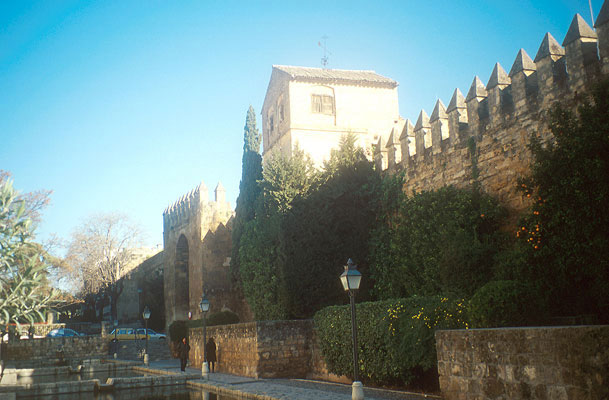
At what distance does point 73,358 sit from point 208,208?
35.3 feet

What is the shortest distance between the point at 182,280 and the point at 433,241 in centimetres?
2196

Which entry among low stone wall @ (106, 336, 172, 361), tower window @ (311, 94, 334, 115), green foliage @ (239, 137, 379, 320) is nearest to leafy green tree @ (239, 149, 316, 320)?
green foliage @ (239, 137, 379, 320)

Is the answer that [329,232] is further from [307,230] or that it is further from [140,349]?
[140,349]

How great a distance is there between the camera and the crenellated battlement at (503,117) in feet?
38.1

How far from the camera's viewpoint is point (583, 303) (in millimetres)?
9992

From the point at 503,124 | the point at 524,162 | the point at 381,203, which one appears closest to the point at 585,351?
the point at 524,162

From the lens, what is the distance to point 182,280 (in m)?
33.6

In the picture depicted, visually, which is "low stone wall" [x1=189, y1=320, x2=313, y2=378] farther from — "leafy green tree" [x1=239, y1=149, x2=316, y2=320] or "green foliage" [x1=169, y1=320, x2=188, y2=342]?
"green foliage" [x1=169, y1=320, x2=188, y2=342]

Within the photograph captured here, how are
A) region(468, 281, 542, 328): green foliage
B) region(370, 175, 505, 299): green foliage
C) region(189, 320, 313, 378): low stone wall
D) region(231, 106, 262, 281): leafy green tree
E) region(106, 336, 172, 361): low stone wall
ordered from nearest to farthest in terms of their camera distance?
region(468, 281, 542, 328): green foliage
region(370, 175, 505, 299): green foliage
region(189, 320, 313, 378): low stone wall
region(231, 106, 262, 281): leafy green tree
region(106, 336, 172, 361): low stone wall

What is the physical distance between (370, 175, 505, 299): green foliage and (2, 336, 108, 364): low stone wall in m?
20.4

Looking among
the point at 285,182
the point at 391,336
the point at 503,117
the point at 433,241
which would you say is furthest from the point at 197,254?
the point at 503,117

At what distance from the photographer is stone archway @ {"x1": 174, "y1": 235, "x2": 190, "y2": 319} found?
1291 inches

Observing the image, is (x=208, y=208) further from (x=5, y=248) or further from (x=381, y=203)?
(x=381, y=203)

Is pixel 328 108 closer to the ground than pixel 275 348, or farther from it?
farther from it
